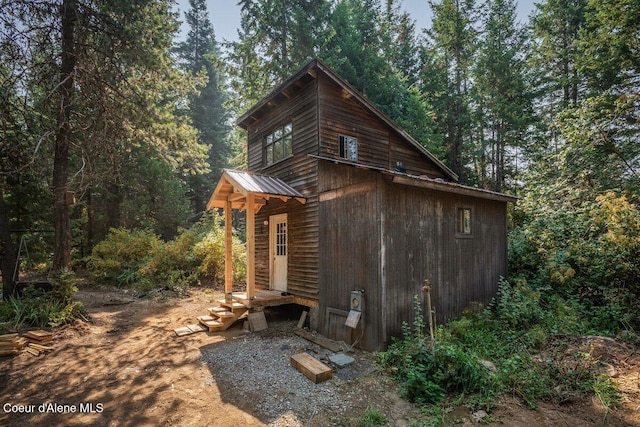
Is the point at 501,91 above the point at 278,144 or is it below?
above

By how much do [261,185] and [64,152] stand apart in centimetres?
594

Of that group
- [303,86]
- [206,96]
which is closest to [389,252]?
[303,86]

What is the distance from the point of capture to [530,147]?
17891 mm

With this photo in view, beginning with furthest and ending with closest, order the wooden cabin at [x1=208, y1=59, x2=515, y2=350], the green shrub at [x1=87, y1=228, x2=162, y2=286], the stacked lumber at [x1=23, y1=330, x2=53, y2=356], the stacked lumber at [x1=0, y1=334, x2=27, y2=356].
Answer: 1. the green shrub at [x1=87, y1=228, x2=162, y2=286]
2. the wooden cabin at [x1=208, y1=59, x2=515, y2=350]
3. the stacked lumber at [x1=23, y1=330, x2=53, y2=356]
4. the stacked lumber at [x1=0, y1=334, x2=27, y2=356]

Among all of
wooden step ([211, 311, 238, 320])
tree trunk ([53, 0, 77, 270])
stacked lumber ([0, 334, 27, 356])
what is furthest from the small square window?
tree trunk ([53, 0, 77, 270])

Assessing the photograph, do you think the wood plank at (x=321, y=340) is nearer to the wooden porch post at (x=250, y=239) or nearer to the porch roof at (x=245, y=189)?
the wooden porch post at (x=250, y=239)

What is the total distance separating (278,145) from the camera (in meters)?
9.95

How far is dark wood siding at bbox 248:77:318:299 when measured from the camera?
7781mm

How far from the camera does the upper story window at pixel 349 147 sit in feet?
29.7

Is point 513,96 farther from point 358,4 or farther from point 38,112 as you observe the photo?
point 38,112

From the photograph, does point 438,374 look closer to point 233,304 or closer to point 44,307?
point 233,304

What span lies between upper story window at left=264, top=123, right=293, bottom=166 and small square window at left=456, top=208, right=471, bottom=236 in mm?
5273

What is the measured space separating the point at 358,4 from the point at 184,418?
22.9 m

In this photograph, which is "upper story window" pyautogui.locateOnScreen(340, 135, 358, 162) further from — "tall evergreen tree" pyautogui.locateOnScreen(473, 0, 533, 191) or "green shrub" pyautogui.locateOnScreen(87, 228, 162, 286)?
"tall evergreen tree" pyautogui.locateOnScreen(473, 0, 533, 191)
